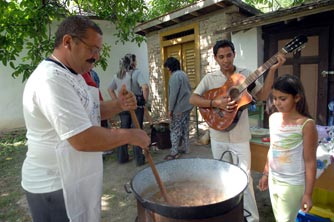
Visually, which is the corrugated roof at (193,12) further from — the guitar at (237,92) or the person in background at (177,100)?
the guitar at (237,92)

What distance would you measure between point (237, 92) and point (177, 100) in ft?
7.95

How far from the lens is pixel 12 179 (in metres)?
4.62

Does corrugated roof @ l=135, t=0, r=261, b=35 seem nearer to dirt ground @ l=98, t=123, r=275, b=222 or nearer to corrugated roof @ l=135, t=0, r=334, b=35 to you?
corrugated roof @ l=135, t=0, r=334, b=35

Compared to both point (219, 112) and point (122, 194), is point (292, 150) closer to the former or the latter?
point (219, 112)

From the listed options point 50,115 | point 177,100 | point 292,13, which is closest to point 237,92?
point 50,115

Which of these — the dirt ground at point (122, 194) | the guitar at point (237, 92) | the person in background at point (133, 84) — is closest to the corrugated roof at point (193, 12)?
the person in background at point (133, 84)

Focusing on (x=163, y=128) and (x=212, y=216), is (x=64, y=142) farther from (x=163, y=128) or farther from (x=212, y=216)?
(x=163, y=128)

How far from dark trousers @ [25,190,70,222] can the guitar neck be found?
176cm

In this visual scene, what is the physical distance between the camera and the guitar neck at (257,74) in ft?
8.02

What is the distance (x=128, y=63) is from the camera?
4625 millimetres

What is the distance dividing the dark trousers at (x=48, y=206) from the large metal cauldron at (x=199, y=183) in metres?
0.41

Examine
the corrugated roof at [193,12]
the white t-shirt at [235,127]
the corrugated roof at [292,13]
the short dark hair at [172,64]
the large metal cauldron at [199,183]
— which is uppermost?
the corrugated roof at [193,12]

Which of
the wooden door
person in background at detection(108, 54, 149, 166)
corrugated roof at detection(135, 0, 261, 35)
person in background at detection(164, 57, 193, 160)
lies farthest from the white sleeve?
the wooden door

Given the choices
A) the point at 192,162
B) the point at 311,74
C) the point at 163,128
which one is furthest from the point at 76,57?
the point at 311,74
